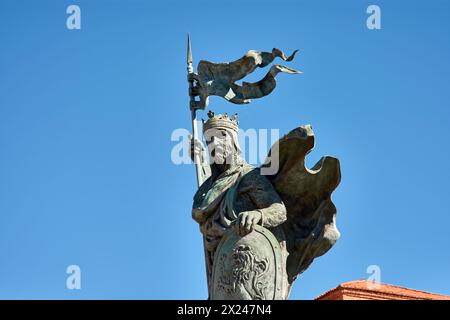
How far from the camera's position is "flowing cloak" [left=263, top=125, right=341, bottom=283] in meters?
12.7

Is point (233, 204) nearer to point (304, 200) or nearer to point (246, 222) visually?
point (246, 222)

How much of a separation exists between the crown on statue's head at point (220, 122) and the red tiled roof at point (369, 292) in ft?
57.2

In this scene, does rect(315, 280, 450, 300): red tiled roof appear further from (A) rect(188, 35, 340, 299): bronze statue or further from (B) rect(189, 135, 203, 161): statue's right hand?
(A) rect(188, 35, 340, 299): bronze statue

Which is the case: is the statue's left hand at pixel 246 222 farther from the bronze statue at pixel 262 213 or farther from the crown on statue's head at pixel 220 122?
the crown on statue's head at pixel 220 122

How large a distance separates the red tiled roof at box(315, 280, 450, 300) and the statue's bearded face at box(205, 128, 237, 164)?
57.2 feet

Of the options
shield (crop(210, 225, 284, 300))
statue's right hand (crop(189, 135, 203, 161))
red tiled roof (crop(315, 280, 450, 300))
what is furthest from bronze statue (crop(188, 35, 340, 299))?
red tiled roof (crop(315, 280, 450, 300))

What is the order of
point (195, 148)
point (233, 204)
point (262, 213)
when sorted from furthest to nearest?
point (195, 148), point (233, 204), point (262, 213)

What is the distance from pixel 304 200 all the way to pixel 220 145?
121 centimetres

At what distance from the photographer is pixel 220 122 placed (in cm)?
1317

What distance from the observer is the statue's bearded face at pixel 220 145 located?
13133 millimetres

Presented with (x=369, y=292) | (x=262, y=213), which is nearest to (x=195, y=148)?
(x=262, y=213)

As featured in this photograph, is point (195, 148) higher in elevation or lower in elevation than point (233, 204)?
higher
